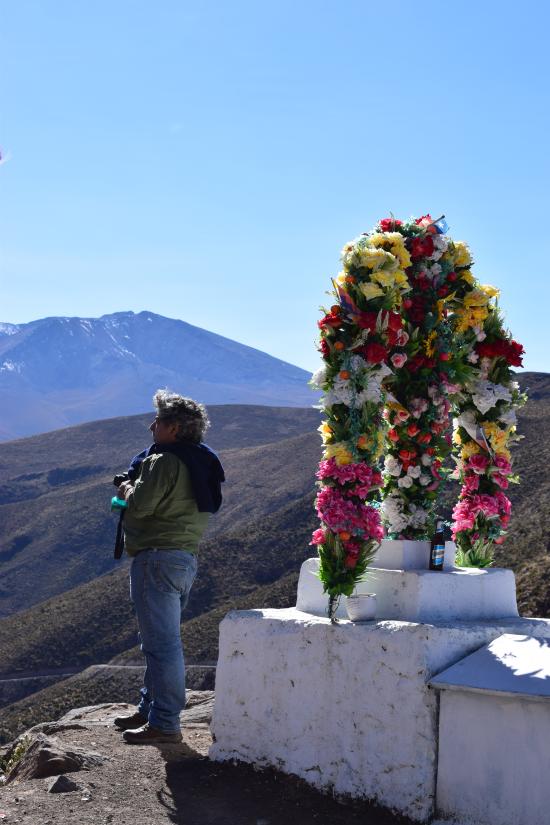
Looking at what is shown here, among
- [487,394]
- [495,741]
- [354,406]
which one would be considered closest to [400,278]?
[354,406]

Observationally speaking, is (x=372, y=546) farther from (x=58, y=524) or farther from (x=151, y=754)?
(x=58, y=524)

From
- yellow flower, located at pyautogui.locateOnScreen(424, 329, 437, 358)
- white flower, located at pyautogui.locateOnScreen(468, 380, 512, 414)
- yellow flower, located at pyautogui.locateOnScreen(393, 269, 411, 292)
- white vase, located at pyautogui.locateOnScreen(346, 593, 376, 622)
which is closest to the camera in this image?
white vase, located at pyautogui.locateOnScreen(346, 593, 376, 622)

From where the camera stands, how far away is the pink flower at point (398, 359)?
7.27 m

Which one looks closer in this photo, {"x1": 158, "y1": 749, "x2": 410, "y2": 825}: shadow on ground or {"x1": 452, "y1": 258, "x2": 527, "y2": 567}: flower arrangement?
{"x1": 158, "y1": 749, "x2": 410, "y2": 825}: shadow on ground

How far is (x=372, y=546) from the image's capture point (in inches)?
249

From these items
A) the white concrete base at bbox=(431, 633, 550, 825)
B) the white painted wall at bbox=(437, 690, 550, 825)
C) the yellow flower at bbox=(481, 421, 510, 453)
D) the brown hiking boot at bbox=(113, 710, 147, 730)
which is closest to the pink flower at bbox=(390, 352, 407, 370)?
the yellow flower at bbox=(481, 421, 510, 453)

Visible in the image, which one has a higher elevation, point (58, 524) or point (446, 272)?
point (446, 272)

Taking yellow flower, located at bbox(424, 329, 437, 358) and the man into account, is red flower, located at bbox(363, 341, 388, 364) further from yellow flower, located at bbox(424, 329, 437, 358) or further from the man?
yellow flower, located at bbox(424, 329, 437, 358)

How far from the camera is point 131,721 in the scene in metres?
7.03

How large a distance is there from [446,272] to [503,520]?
201 centimetres

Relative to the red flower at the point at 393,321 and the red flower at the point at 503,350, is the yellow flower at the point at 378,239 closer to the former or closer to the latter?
the red flower at the point at 393,321

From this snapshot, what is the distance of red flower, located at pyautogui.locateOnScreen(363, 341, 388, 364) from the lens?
6.54 metres

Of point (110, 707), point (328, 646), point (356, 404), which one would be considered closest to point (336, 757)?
point (328, 646)

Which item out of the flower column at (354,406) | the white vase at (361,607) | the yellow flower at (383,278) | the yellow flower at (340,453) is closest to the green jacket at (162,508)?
the flower column at (354,406)
